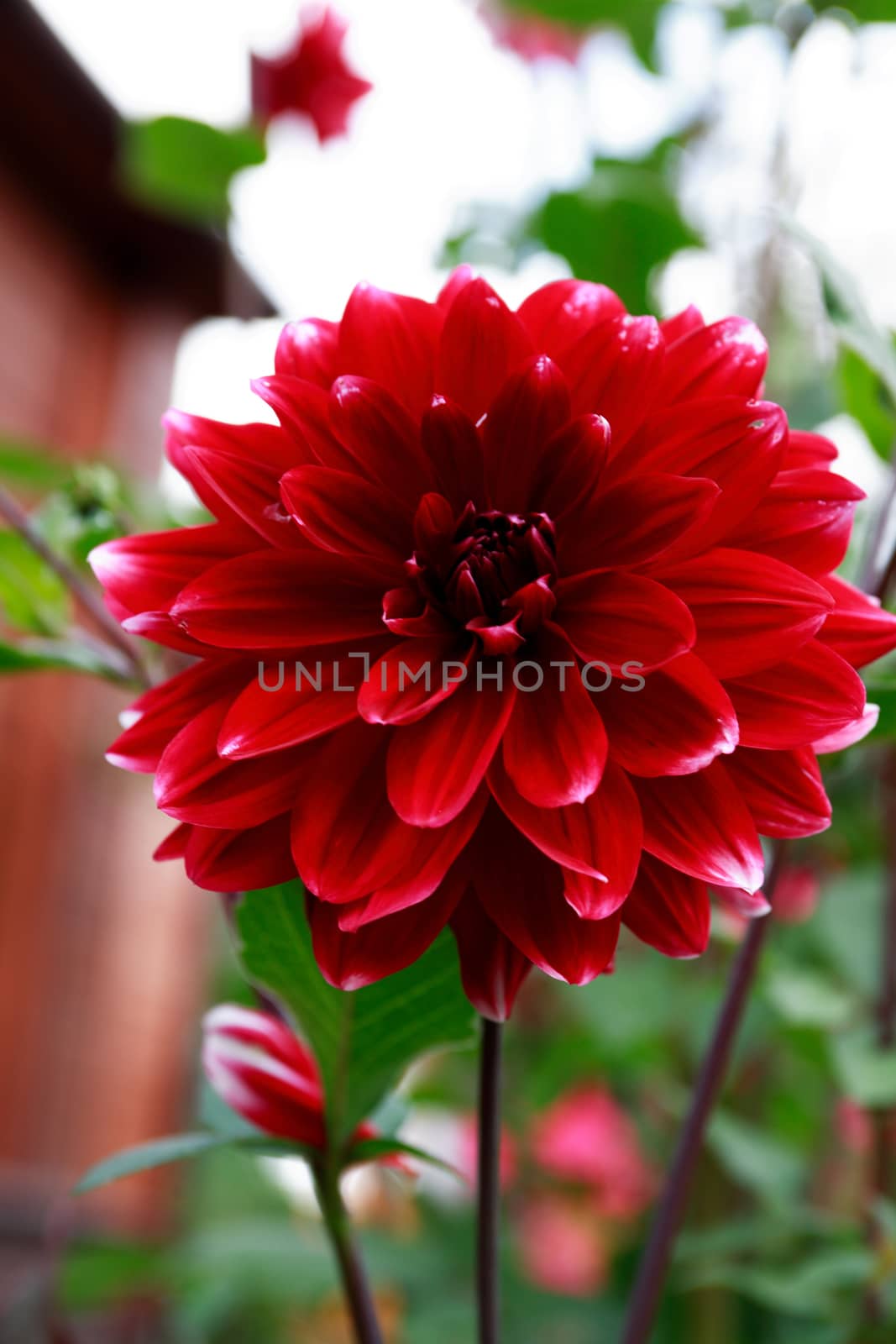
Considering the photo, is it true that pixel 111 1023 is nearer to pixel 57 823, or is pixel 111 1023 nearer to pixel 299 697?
pixel 57 823

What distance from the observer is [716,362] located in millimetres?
266

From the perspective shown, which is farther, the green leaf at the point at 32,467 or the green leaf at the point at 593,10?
the green leaf at the point at 593,10

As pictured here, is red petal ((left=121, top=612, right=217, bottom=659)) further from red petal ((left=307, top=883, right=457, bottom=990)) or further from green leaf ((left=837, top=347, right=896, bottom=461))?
green leaf ((left=837, top=347, right=896, bottom=461))

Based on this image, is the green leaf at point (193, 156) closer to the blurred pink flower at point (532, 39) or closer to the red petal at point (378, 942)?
the blurred pink flower at point (532, 39)

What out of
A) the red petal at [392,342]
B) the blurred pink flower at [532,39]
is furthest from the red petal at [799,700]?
the blurred pink flower at [532,39]

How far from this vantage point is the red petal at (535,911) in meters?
0.23

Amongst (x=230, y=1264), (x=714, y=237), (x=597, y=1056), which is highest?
(x=714, y=237)

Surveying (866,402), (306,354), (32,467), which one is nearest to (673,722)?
(306,354)

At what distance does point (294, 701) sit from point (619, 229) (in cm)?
60

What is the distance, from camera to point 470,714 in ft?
0.85

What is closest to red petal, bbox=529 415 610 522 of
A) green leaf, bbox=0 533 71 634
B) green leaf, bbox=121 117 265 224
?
green leaf, bbox=0 533 71 634

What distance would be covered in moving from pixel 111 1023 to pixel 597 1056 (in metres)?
0.75

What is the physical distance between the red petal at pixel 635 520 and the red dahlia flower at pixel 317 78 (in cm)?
87

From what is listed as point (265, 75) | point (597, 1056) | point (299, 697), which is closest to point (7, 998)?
point (597, 1056)
